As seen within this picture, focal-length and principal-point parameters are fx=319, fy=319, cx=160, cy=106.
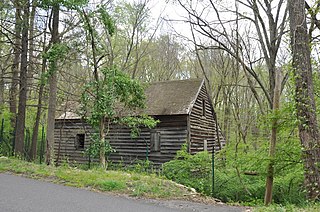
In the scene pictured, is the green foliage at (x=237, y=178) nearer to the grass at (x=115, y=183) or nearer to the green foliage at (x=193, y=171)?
the green foliage at (x=193, y=171)

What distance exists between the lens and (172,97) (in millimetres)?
19766

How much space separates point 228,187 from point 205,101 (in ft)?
36.7

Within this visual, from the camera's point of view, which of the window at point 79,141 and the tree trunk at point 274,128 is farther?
the window at point 79,141

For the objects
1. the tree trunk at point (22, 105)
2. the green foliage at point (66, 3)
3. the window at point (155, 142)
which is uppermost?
the green foliage at point (66, 3)

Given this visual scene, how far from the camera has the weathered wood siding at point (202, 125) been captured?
19250 millimetres

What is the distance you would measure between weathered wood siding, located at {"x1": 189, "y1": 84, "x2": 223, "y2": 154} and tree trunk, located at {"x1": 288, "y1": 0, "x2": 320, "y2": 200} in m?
10.8

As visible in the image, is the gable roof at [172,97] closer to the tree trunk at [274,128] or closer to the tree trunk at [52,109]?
the tree trunk at [52,109]

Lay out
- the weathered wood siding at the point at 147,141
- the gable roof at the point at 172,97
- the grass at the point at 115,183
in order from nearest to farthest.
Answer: the grass at the point at 115,183 → the weathered wood siding at the point at 147,141 → the gable roof at the point at 172,97

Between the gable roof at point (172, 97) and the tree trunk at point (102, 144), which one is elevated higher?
the gable roof at point (172, 97)

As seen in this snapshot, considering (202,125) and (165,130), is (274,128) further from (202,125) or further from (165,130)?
(202,125)

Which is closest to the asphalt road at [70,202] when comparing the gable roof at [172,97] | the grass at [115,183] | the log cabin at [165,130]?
the grass at [115,183]

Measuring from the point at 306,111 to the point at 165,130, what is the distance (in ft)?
38.5

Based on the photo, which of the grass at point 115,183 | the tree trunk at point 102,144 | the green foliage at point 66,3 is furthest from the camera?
the tree trunk at point 102,144

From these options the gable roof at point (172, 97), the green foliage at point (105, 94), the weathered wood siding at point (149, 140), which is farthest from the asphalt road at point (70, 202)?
the gable roof at point (172, 97)
